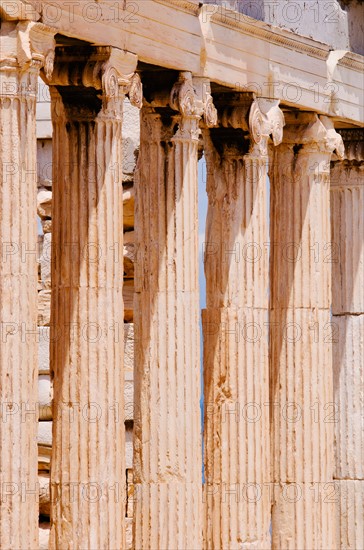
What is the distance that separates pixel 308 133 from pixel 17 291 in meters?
8.09

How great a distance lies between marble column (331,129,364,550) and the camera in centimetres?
3097

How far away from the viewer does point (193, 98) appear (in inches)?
992

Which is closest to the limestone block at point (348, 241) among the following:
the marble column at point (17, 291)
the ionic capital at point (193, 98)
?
the ionic capital at point (193, 98)

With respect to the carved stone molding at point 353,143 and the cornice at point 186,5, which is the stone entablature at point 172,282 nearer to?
the cornice at point 186,5

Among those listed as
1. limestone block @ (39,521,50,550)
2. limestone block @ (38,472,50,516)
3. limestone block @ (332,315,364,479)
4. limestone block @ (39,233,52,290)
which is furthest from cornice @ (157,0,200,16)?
limestone block @ (39,521,50,550)

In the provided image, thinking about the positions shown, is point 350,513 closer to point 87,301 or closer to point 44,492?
point 44,492

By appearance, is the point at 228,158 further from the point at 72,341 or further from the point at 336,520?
the point at 336,520

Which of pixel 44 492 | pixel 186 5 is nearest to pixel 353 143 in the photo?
pixel 186 5

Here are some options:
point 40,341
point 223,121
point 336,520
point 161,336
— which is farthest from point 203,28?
point 336,520

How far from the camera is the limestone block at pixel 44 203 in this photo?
93.8ft

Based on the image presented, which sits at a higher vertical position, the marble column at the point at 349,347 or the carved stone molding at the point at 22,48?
the carved stone molding at the point at 22,48

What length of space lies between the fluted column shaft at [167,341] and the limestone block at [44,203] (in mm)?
3425

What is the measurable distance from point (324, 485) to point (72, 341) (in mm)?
6378

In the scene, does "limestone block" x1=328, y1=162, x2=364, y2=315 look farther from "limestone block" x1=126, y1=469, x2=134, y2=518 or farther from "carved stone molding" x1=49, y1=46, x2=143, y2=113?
"carved stone molding" x1=49, y1=46, x2=143, y2=113
